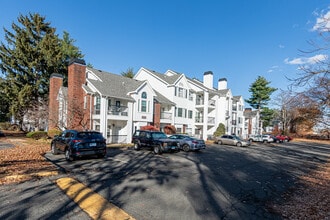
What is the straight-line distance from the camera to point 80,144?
35.4 ft

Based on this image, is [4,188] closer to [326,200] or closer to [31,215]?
[31,215]

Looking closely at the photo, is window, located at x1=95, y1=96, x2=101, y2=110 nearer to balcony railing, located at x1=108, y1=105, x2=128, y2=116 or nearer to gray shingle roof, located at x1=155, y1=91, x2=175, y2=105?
balcony railing, located at x1=108, y1=105, x2=128, y2=116

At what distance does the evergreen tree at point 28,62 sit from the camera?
30.7 meters

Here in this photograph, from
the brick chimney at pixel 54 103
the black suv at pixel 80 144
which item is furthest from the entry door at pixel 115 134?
the black suv at pixel 80 144

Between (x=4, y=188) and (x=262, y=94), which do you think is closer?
(x=4, y=188)

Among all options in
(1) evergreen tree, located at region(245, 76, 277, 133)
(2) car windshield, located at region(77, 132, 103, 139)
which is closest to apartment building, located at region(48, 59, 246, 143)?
(2) car windshield, located at region(77, 132, 103, 139)

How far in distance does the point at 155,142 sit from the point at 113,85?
1193 centimetres

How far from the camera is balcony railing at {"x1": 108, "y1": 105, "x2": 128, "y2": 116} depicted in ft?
71.6

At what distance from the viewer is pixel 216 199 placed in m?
5.89

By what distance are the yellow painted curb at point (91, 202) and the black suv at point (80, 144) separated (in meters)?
3.85

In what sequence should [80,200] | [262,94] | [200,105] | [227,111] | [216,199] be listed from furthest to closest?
1. [262,94]
2. [227,111]
3. [200,105]
4. [216,199]
5. [80,200]

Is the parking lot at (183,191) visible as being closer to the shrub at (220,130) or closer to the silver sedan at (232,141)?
the silver sedan at (232,141)

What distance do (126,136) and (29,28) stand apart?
2821 centimetres

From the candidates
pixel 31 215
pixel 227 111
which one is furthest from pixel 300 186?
pixel 227 111
